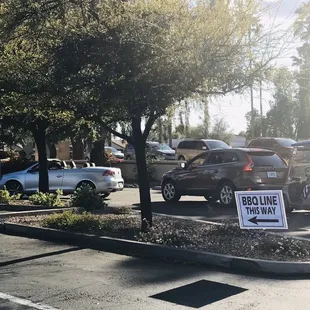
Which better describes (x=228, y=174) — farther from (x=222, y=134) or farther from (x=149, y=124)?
(x=222, y=134)

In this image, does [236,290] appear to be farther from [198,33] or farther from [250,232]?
[198,33]

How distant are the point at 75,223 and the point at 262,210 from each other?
387cm

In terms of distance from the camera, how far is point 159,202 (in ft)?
56.5

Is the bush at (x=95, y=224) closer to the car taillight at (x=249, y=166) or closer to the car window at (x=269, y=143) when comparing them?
the car taillight at (x=249, y=166)

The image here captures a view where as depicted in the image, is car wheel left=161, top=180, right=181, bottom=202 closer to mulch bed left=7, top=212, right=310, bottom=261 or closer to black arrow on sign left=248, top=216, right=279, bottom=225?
mulch bed left=7, top=212, right=310, bottom=261

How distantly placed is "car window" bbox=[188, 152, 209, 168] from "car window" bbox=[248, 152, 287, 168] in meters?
1.70

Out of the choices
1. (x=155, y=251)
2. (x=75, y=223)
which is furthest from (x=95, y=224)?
(x=155, y=251)

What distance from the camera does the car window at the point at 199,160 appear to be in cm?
1625

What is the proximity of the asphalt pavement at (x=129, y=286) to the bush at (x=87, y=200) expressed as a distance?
4.84 metres

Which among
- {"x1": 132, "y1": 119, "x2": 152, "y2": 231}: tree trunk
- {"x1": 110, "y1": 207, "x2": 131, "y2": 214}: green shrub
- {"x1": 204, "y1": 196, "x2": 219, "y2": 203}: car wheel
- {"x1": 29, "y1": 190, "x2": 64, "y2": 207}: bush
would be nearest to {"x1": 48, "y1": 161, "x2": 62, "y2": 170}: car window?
{"x1": 29, "y1": 190, "x2": 64, "y2": 207}: bush

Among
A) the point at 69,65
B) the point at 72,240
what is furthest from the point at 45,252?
the point at 69,65

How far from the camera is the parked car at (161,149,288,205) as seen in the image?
14664 mm

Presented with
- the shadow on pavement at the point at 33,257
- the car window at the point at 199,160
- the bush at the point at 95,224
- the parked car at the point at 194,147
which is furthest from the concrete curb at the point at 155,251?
the parked car at the point at 194,147

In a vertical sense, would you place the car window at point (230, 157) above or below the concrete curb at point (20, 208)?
above
